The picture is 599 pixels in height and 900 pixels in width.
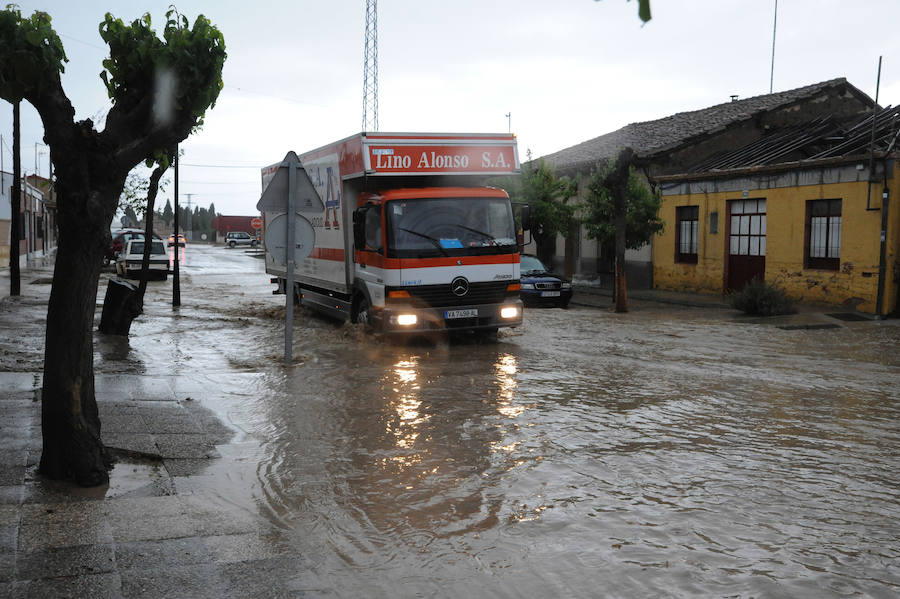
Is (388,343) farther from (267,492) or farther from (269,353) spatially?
(267,492)

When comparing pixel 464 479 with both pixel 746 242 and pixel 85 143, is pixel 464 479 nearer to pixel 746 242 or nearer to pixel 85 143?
pixel 85 143

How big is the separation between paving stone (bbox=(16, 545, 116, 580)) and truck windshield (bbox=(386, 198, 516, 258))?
8.15 metres

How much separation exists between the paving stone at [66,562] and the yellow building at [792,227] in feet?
58.0

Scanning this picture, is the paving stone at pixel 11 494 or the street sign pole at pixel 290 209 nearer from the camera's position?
the paving stone at pixel 11 494

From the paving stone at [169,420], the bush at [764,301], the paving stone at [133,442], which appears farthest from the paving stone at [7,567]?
the bush at [764,301]

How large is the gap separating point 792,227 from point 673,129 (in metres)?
10.1

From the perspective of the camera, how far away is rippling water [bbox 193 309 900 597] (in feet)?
14.3

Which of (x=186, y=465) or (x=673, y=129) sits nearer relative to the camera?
(x=186, y=465)

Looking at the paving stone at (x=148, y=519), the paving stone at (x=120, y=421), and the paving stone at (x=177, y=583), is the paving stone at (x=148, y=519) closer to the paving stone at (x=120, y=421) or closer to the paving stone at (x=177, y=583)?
the paving stone at (x=177, y=583)

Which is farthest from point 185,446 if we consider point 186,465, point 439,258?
point 439,258

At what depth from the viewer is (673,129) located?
30109mm

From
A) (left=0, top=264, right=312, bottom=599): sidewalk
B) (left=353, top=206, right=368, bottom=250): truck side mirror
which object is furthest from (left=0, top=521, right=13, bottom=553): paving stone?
(left=353, top=206, right=368, bottom=250): truck side mirror

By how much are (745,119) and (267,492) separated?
2484 centimetres

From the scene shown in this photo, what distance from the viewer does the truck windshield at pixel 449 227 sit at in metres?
12.2
